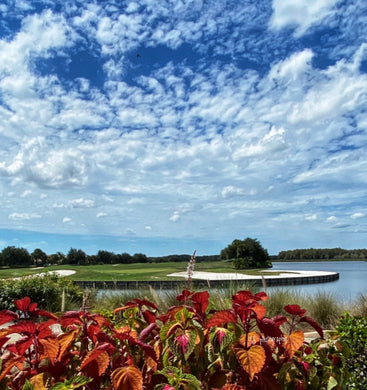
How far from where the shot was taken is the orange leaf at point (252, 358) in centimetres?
106

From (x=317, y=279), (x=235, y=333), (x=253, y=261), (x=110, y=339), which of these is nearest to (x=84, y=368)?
(x=110, y=339)

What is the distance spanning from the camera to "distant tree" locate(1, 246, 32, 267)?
61188mm

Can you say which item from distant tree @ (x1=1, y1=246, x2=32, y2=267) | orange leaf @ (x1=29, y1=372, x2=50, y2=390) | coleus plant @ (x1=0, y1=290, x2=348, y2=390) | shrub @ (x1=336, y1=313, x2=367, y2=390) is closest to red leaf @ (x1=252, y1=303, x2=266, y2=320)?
coleus plant @ (x1=0, y1=290, x2=348, y2=390)

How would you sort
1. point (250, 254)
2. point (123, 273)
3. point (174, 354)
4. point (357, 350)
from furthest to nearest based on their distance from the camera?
point (250, 254), point (123, 273), point (357, 350), point (174, 354)

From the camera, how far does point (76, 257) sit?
205 ft

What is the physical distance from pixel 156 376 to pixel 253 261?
45902 millimetres

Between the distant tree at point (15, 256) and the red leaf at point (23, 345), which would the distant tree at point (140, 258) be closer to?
the distant tree at point (15, 256)

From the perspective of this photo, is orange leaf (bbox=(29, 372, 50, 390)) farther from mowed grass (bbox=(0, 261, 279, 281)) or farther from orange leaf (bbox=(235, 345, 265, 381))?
mowed grass (bbox=(0, 261, 279, 281))

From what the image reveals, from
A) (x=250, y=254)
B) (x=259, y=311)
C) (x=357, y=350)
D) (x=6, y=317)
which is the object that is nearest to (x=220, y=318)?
(x=259, y=311)

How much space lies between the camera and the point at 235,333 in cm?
121

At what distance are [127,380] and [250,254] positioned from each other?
45.4m

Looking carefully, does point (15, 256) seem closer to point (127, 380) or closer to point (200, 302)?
point (200, 302)

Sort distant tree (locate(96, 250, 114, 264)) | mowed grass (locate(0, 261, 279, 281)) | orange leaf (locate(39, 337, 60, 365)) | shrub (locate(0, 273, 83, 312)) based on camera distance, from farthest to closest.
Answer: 1. distant tree (locate(96, 250, 114, 264))
2. mowed grass (locate(0, 261, 279, 281))
3. shrub (locate(0, 273, 83, 312))
4. orange leaf (locate(39, 337, 60, 365))

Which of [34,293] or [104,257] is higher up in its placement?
[104,257]
